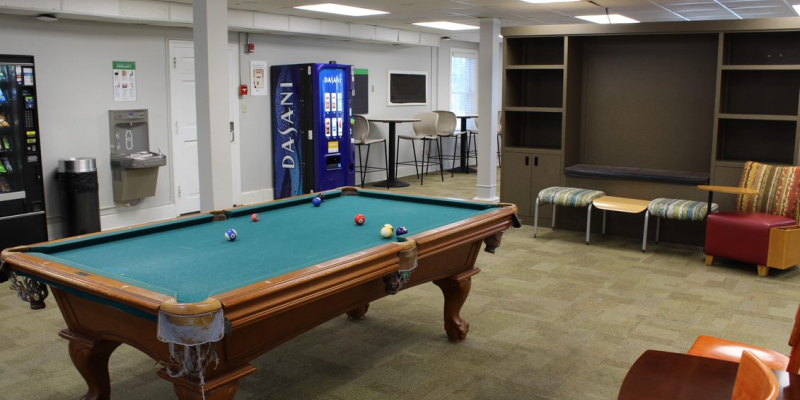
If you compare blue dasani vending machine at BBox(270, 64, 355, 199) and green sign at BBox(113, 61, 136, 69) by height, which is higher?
green sign at BBox(113, 61, 136, 69)

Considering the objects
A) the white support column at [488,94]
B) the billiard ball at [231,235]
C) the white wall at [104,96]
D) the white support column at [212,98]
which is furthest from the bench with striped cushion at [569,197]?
the billiard ball at [231,235]

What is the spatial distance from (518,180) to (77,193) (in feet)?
15.1

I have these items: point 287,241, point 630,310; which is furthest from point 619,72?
point 287,241

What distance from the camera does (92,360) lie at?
314cm

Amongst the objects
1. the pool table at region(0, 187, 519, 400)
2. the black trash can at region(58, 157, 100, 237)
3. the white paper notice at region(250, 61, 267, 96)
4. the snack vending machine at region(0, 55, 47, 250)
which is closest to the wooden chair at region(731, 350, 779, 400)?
the pool table at region(0, 187, 519, 400)

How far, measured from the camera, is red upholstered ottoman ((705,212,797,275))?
18.8 ft

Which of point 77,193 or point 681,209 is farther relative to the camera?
point 77,193

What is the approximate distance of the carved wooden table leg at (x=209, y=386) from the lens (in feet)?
8.41

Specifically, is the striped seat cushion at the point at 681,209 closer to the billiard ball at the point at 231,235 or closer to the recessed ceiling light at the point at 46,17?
the billiard ball at the point at 231,235

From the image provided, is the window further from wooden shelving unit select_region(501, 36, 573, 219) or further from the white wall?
wooden shelving unit select_region(501, 36, 573, 219)

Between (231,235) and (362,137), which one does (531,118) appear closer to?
(362,137)

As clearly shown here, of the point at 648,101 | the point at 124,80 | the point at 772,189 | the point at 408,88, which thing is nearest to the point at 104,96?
the point at 124,80

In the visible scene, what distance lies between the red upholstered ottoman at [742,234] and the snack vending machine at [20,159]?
591cm

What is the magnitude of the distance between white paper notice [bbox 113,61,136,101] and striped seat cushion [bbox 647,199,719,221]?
5.48 metres
